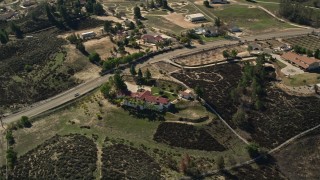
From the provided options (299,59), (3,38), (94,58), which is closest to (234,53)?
(299,59)

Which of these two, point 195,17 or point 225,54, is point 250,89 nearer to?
point 225,54

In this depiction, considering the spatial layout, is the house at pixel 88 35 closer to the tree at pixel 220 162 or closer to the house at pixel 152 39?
the house at pixel 152 39

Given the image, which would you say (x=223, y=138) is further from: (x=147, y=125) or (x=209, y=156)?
(x=147, y=125)

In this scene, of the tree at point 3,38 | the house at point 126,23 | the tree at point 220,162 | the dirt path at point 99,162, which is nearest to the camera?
the dirt path at point 99,162

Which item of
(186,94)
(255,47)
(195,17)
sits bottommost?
(186,94)

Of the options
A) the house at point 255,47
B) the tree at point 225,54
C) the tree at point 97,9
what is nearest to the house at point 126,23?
the tree at point 97,9
